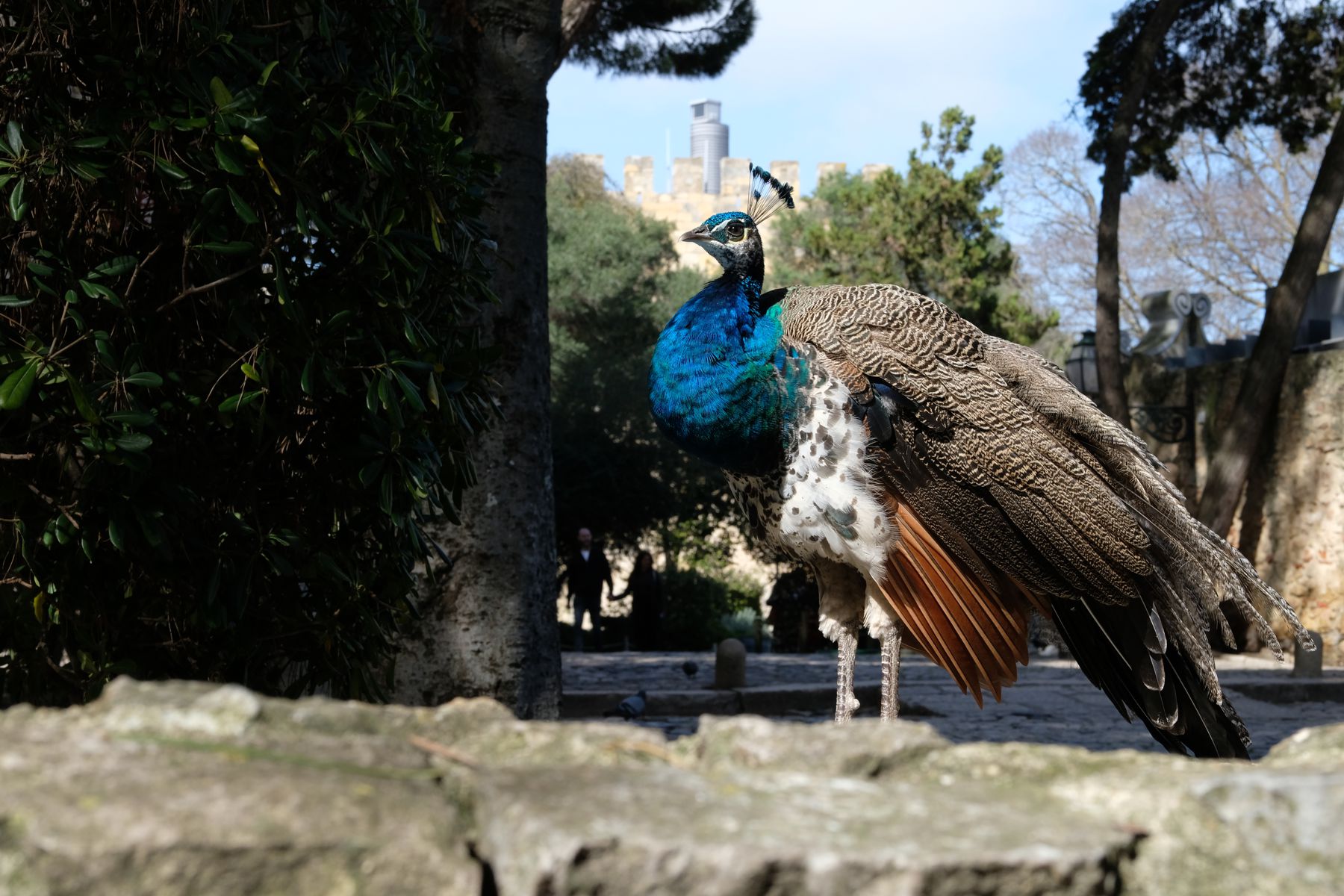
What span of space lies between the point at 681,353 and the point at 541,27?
2690mm

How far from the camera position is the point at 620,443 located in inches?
795

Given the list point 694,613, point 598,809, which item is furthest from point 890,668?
point 694,613

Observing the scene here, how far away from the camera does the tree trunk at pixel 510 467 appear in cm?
577

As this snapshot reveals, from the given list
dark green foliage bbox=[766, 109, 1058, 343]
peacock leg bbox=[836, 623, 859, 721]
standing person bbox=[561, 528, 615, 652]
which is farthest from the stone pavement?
dark green foliage bbox=[766, 109, 1058, 343]

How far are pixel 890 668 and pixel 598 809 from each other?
9.11 ft

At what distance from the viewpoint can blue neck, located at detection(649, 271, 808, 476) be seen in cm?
384

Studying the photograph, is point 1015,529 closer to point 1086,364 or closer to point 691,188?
point 1086,364

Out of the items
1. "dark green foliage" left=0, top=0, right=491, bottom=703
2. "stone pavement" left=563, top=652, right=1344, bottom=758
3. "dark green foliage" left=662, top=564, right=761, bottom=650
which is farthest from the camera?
"dark green foliage" left=662, top=564, right=761, bottom=650

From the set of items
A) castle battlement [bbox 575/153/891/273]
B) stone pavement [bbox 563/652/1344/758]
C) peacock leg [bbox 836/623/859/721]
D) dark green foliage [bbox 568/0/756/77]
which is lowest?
stone pavement [bbox 563/652/1344/758]

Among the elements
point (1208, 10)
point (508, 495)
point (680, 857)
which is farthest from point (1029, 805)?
point (1208, 10)

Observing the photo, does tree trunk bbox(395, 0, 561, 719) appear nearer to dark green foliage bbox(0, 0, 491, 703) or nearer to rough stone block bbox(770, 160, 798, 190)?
dark green foliage bbox(0, 0, 491, 703)

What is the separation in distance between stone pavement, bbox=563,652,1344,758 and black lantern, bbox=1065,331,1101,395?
324cm

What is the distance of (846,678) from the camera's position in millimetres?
4039

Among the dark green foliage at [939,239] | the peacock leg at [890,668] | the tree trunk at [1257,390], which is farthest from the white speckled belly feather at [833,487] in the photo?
the dark green foliage at [939,239]
